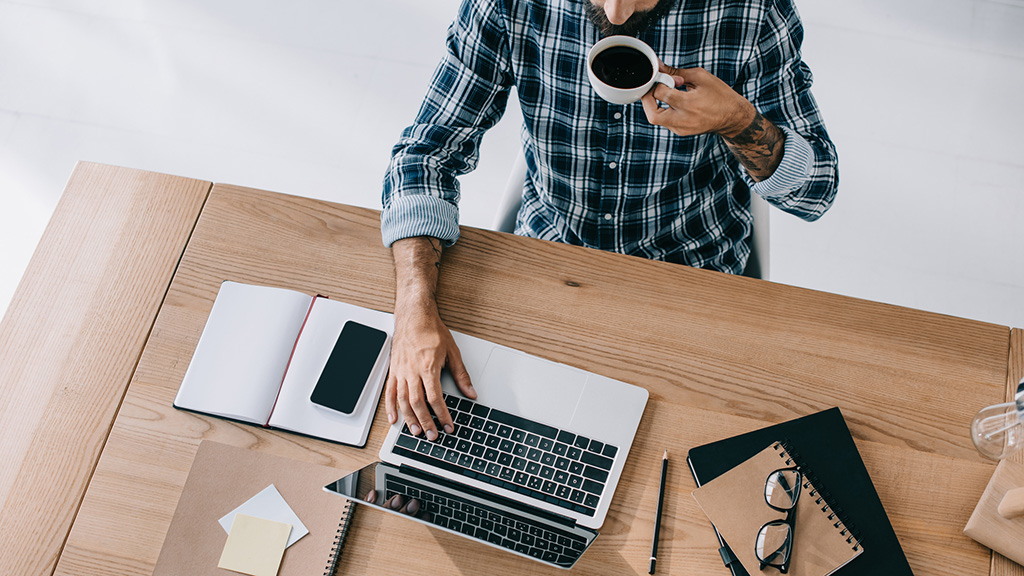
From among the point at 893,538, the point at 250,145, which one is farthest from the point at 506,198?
the point at 250,145

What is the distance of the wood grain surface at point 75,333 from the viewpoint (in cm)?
96

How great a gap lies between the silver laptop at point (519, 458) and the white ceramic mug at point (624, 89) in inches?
16.2

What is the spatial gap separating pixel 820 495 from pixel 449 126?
83 cm

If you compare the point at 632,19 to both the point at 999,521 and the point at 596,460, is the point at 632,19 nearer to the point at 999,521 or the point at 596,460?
the point at 596,460

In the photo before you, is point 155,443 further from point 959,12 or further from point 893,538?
point 959,12

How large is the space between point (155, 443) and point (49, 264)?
1.21ft

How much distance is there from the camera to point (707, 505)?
0.94 m

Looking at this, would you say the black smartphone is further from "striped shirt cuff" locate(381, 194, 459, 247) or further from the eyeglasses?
the eyeglasses

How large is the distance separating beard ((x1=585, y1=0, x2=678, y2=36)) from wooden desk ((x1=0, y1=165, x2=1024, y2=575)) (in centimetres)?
35

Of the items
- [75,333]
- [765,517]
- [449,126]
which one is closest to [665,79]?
[449,126]

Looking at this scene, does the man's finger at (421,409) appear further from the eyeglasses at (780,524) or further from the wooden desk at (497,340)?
the eyeglasses at (780,524)

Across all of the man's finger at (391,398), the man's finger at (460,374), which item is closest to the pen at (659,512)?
the man's finger at (460,374)

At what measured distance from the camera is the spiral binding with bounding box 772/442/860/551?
92cm

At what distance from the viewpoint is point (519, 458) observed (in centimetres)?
99
